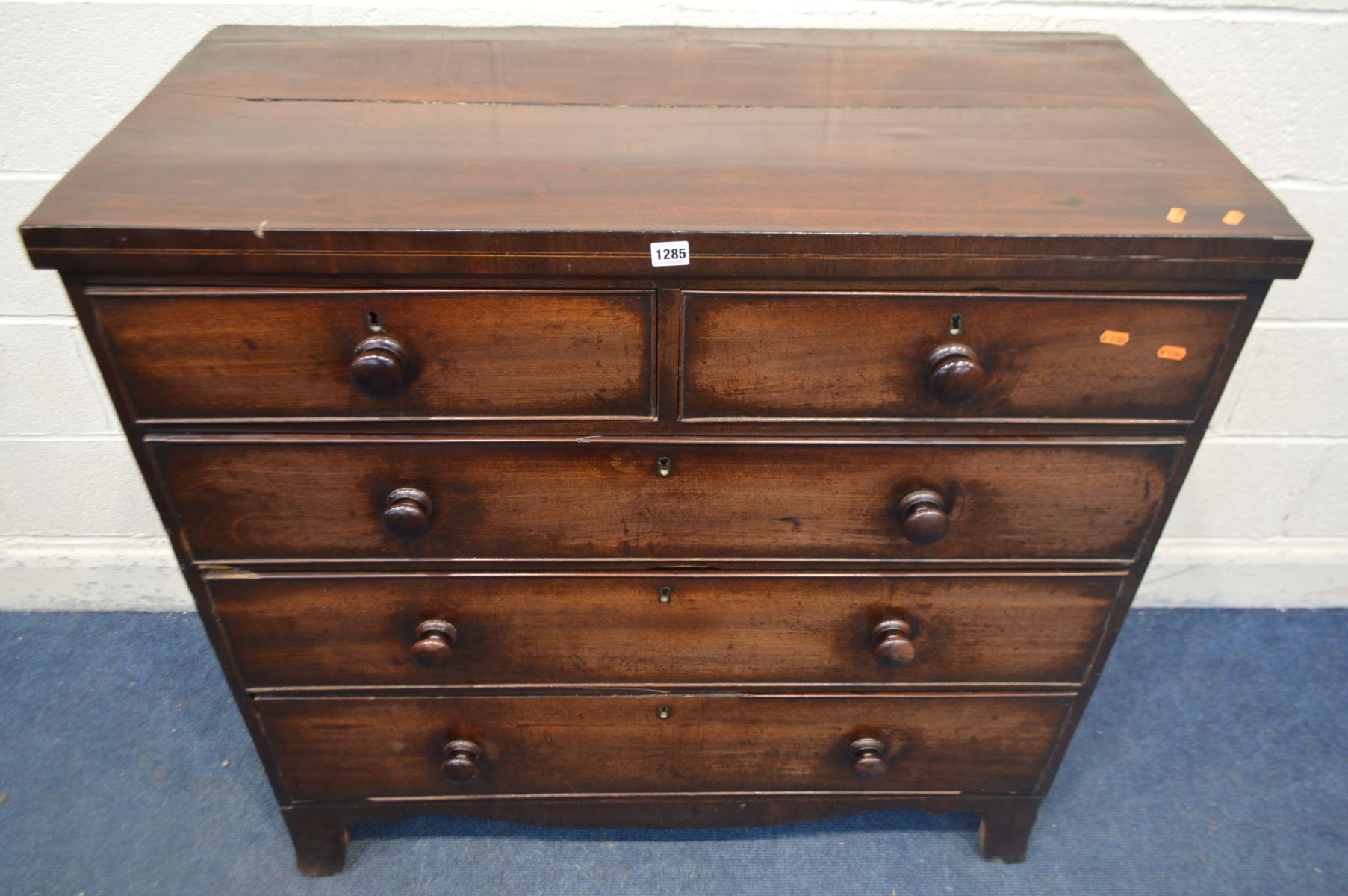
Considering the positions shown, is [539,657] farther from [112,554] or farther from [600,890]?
[112,554]

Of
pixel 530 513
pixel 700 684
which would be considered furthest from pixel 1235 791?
Answer: pixel 530 513

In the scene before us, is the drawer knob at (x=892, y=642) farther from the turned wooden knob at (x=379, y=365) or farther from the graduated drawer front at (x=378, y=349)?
the turned wooden knob at (x=379, y=365)

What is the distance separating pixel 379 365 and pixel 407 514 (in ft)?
0.55

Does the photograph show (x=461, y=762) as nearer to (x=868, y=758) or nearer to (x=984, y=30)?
(x=868, y=758)

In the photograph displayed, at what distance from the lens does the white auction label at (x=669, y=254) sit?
2.54 feet

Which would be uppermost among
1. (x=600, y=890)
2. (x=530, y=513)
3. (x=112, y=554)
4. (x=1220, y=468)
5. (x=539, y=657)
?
(x=530, y=513)

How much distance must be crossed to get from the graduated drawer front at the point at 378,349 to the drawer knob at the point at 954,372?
0.25 meters

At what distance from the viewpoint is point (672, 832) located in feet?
4.62

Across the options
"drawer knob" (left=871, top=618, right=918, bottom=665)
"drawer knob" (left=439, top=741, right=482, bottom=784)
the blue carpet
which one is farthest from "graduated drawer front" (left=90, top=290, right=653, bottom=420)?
the blue carpet

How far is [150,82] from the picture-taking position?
1225 millimetres

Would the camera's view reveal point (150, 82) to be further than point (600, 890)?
No

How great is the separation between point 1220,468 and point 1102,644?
706mm

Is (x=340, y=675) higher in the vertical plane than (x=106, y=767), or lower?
higher

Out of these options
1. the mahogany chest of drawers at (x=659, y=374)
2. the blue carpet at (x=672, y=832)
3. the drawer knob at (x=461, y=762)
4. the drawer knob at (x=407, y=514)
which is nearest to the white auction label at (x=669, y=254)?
the mahogany chest of drawers at (x=659, y=374)
